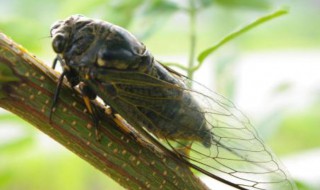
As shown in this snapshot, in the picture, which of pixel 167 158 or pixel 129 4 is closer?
pixel 167 158

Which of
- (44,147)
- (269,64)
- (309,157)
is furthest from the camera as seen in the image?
(269,64)

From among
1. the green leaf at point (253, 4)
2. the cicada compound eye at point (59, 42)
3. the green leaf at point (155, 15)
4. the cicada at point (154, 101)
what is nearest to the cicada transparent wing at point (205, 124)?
the cicada at point (154, 101)

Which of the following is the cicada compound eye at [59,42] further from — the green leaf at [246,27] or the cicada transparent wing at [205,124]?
the green leaf at [246,27]

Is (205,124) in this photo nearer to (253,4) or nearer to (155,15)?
(155,15)

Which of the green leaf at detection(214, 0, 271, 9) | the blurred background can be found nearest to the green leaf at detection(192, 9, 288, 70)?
the blurred background

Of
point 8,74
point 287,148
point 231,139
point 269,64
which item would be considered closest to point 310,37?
point 269,64

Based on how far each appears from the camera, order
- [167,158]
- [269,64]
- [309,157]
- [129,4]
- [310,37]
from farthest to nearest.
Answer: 1. [310,37]
2. [269,64]
3. [309,157]
4. [129,4]
5. [167,158]

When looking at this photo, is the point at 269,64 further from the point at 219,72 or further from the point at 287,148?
the point at 219,72
